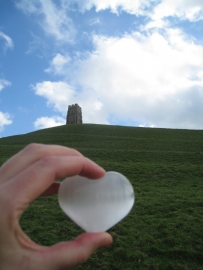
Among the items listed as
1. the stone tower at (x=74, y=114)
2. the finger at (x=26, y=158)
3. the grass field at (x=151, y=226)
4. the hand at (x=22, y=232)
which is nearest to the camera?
the hand at (x=22, y=232)

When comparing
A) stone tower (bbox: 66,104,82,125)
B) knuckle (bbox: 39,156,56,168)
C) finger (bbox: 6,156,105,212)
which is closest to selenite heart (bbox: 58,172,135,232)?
finger (bbox: 6,156,105,212)

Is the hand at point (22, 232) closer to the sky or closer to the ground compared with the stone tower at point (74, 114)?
closer to the ground

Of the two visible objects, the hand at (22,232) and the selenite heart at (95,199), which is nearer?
the hand at (22,232)

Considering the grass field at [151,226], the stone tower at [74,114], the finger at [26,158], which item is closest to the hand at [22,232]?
the finger at [26,158]

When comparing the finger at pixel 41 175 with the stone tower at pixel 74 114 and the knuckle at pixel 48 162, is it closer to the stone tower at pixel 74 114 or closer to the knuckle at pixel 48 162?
the knuckle at pixel 48 162

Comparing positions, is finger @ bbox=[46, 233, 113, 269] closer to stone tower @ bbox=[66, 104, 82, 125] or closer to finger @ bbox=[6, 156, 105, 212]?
finger @ bbox=[6, 156, 105, 212]

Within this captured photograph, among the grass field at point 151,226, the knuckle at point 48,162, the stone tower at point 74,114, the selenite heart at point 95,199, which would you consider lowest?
the grass field at point 151,226

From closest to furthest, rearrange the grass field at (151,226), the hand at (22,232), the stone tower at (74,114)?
the hand at (22,232)
the grass field at (151,226)
the stone tower at (74,114)
